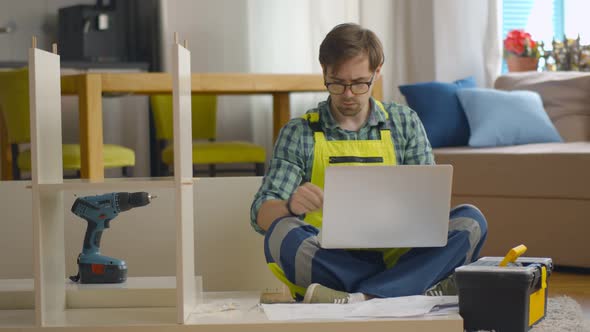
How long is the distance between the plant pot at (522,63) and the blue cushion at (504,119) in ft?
2.37

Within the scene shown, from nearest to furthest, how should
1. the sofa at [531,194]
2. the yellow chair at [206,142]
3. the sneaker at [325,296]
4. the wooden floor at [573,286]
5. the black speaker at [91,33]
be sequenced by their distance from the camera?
the sneaker at [325,296], the wooden floor at [573,286], the sofa at [531,194], the yellow chair at [206,142], the black speaker at [91,33]

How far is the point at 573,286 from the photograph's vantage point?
10.6 ft

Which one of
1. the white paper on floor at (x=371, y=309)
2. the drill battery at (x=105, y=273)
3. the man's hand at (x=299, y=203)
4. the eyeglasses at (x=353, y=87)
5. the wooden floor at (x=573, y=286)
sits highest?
the eyeglasses at (x=353, y=87)

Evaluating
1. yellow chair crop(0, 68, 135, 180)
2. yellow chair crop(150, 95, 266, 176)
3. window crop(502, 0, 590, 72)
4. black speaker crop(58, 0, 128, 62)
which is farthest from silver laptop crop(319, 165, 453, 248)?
black speaker crop(58, 0, 128, 62)

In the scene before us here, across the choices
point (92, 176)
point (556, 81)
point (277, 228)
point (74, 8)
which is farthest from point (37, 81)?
point (74, 8)

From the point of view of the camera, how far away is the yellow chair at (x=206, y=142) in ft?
15.1

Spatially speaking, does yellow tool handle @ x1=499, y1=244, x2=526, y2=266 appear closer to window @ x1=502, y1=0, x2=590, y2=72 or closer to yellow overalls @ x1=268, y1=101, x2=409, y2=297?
yellow overalls @ x1=268, y1=101, x2=409, y2=297

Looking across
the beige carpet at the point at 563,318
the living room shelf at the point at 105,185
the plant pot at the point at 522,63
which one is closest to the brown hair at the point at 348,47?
the living room shelf at the point at 105,185

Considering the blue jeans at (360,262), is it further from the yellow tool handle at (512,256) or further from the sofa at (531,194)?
the sofa at (531,194)

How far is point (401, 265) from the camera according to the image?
2.27m

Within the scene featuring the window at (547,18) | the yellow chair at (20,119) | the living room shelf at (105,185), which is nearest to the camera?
the living room shelf at (105,185)

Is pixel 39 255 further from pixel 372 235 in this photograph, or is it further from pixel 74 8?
pixel 74 8

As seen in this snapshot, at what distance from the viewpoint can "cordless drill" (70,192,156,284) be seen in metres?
2.14

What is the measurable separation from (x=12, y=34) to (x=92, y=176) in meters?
2.58
